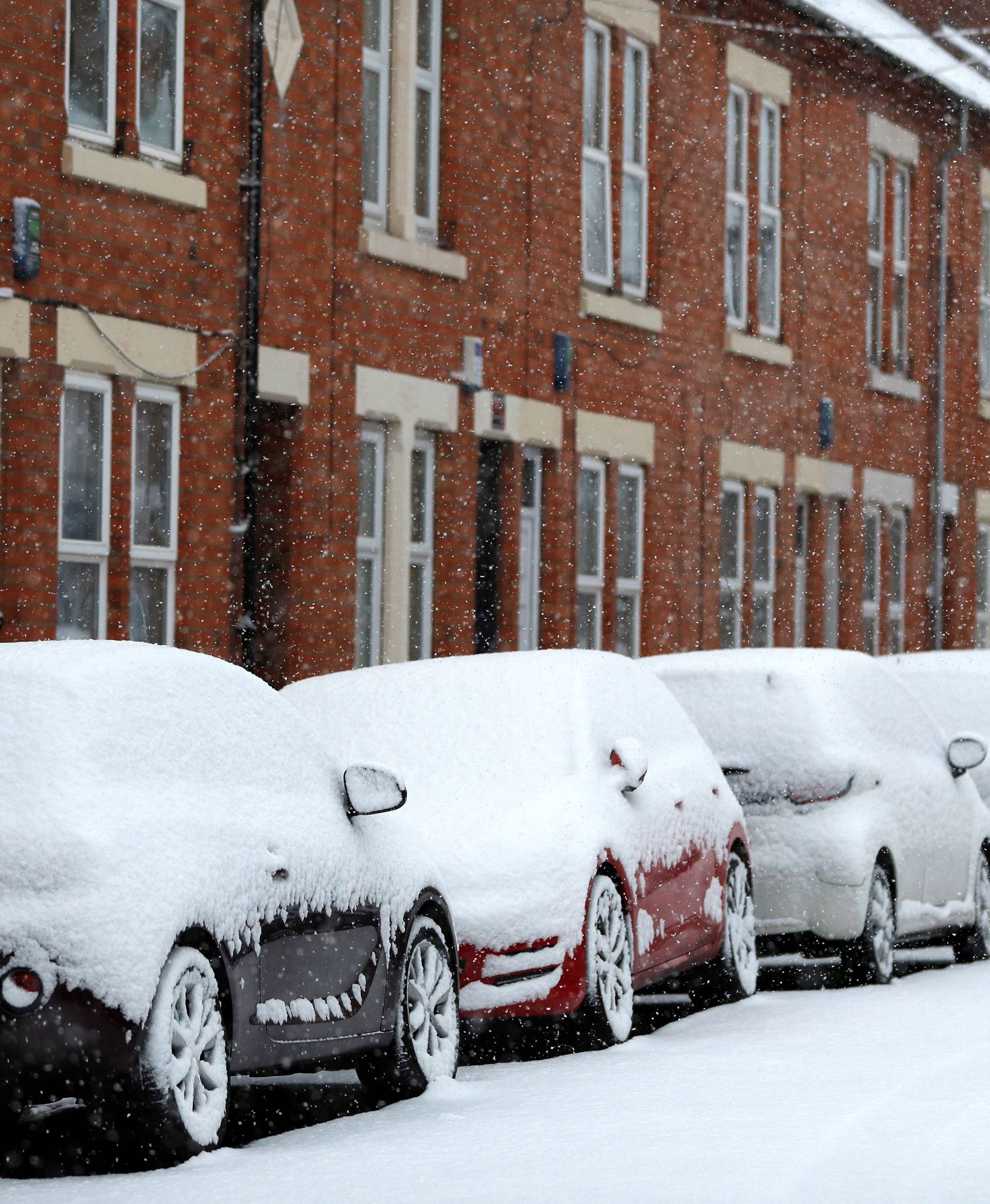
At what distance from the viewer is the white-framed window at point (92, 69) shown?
14.9 m

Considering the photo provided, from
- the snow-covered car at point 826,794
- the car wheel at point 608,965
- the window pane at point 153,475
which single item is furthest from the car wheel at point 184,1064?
the window pane at point 153,475

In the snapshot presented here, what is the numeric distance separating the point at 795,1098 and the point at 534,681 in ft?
9.39

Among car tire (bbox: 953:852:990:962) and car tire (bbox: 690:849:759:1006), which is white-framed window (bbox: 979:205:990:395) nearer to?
car tire (bbox: 953:852:990:962)

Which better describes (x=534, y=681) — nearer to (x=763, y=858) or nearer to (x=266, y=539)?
(x=763, y=858)

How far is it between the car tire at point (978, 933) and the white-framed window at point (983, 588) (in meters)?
15.7

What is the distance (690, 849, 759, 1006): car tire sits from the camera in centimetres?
1201

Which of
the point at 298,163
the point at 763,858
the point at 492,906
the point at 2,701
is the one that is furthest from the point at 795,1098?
the point at 298,163

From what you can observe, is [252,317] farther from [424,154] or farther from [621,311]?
[621,311]

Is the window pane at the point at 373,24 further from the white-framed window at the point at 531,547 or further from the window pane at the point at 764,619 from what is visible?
the window pane at the point at 764,619

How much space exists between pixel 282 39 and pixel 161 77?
1.12 meters

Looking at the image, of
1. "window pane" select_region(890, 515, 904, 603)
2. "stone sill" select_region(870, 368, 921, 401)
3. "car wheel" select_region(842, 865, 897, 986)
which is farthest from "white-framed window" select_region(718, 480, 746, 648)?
"car wheel" select_region(842, 865, 897, 986)

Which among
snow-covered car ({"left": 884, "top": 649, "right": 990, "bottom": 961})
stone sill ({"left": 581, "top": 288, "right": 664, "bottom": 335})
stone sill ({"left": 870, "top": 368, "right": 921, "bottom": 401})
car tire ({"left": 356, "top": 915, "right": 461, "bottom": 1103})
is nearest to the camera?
car tire ({"left": 356, "top": 915, "right": 461, "bottom": 1103})

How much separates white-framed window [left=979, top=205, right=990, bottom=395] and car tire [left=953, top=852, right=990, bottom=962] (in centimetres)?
1604

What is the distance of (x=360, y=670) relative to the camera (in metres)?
11.2
